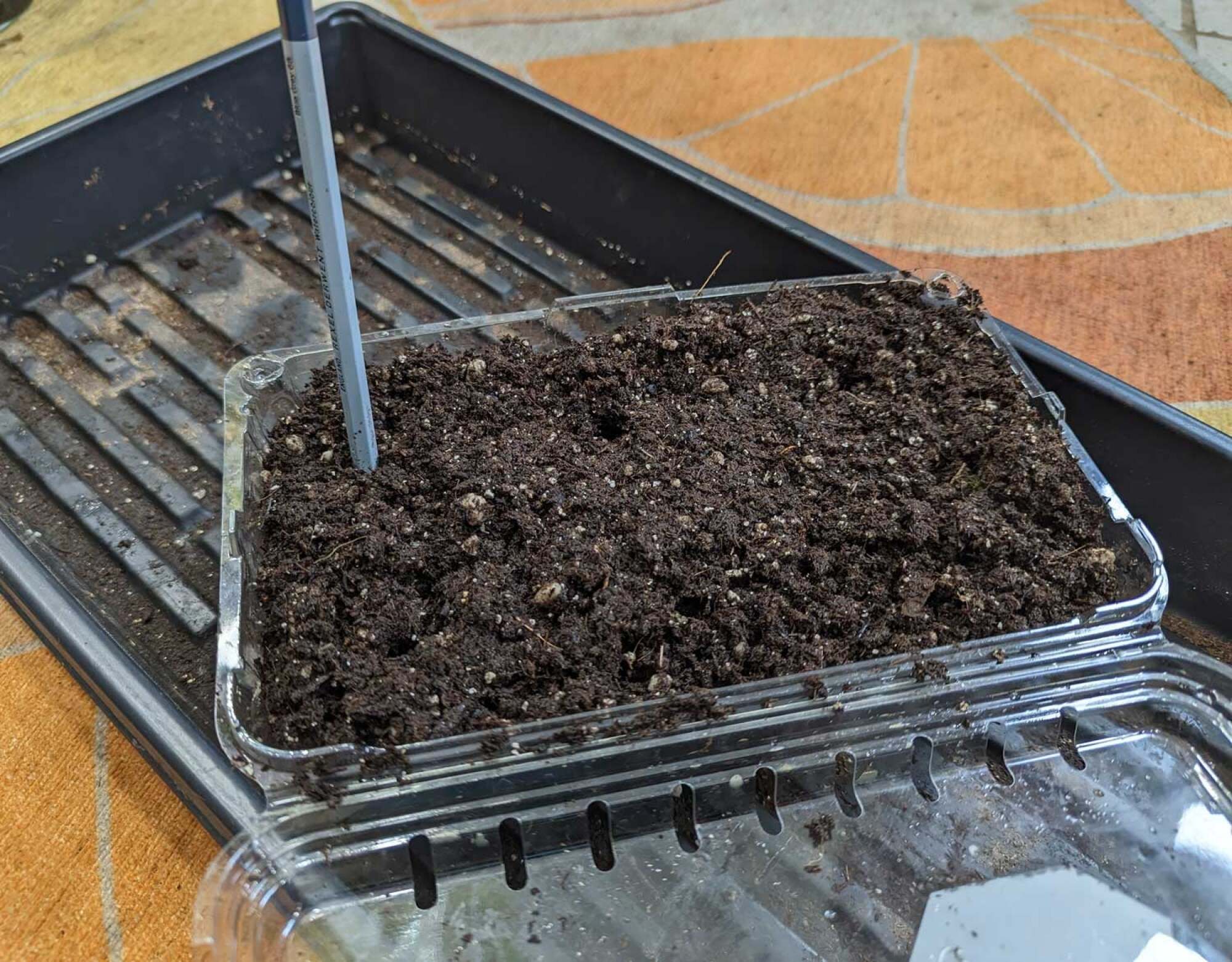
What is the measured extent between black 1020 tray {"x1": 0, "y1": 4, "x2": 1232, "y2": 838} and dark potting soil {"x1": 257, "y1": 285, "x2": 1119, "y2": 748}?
13 centimetres

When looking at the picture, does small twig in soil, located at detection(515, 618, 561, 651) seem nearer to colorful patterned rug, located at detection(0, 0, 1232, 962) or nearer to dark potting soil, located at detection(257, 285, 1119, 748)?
dark potting soil, located at detection(257, 285, 1119, 748)

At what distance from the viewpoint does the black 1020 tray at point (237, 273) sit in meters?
0.74

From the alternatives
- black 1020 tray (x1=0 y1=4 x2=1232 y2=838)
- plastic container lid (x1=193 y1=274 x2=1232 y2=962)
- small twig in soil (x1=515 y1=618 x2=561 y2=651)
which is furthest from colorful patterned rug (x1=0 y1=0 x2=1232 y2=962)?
small twig in soil (x1=515 y1=618 x2=561 y2=651)

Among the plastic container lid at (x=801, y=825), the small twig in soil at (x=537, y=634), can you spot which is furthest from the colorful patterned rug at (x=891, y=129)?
the small twig in soil at (x=537, y=634)

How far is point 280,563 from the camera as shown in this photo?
609mm

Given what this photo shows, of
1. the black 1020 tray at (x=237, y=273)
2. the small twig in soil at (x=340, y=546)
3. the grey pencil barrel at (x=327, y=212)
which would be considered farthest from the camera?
the black 1020 tray at (x=237, y=273)

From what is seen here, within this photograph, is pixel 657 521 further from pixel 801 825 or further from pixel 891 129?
pixel 891 129

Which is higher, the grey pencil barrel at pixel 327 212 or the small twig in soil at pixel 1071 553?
the grey pencil barrel at pixel 327 212

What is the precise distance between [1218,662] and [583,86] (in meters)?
1.03

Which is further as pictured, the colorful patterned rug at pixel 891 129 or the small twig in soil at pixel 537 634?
the colorful patterned rug at pixel 891 129

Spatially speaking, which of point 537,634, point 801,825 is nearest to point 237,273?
point 537,634

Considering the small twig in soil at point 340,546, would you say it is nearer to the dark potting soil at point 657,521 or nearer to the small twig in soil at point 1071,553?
the dark potting soil at point 657,521

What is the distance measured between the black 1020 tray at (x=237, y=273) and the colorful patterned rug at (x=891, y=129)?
0.08m

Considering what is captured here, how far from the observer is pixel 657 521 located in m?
0.63
